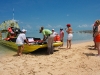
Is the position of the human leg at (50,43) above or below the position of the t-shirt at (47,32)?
below

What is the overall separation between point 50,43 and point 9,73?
364 cm

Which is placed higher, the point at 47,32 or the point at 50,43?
the point at 47,32

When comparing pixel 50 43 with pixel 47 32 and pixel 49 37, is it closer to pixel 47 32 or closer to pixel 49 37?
pixel 49 37

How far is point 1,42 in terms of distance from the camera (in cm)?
1499

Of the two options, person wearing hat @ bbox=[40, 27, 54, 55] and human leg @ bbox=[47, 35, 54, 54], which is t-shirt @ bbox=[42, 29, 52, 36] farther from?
human leg @ bbox=[47, 35, 54, 54]

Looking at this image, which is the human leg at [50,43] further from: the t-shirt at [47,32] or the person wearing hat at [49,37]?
A: the t-shirt at [47,32]

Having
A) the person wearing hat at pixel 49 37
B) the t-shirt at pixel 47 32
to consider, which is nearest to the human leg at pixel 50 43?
the person wearing hat at pixel 49 37

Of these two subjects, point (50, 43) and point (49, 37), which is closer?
point (49, 37)

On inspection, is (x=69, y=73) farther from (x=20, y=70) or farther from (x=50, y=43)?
(x=50, y=43)

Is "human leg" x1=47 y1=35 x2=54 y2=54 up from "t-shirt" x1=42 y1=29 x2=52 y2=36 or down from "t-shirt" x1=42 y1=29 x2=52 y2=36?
down

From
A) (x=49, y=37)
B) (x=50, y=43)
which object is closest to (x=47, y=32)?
(x=49, y=37)

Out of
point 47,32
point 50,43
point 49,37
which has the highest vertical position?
point 47,32

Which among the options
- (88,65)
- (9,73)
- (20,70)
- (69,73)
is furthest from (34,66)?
(88,65)

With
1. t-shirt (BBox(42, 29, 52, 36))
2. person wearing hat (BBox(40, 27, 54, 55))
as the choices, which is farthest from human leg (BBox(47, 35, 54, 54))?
t-shirt (BBox(42, 29, 52, 36))
